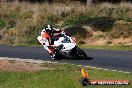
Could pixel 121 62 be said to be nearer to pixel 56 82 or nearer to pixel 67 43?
pixel 67 43

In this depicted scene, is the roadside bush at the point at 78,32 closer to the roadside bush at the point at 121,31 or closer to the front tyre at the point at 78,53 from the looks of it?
the roadside bush at the point at 121,31

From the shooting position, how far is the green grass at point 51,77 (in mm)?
14423

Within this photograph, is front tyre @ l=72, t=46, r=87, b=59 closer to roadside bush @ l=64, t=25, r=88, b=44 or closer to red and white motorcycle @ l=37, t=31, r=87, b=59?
red and white motorcycle @ l=37, t=31, r=87, b=59

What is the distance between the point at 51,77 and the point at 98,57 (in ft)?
24.5

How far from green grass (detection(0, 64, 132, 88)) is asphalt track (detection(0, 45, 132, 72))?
229cm

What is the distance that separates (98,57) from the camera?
22891mm

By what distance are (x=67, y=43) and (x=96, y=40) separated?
1141cm

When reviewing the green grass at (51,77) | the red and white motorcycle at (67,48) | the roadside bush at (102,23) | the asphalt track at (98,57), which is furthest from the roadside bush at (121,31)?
the green grass at (51,77)

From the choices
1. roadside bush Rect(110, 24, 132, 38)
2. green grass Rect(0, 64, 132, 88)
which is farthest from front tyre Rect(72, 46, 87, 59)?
roadside bush Rect(110, 24, 132, 38)

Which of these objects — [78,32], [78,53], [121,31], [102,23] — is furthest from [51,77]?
[102,23]

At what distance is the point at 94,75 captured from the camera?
53.5 ft

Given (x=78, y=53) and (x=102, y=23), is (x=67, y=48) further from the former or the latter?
(x=102, y=23)

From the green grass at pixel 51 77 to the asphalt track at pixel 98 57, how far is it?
7.52ft

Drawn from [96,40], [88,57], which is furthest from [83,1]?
[88,57]
